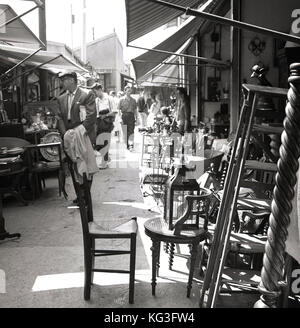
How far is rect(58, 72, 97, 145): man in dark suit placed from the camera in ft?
22.0

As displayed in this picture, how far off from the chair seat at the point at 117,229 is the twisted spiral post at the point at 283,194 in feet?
7.59

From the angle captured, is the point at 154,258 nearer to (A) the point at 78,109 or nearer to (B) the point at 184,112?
(A) the point at 78,109

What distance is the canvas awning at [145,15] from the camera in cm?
551

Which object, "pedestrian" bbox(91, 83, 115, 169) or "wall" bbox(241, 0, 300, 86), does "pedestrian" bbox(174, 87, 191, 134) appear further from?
"wall" bbox(241, 0, 300, 86)

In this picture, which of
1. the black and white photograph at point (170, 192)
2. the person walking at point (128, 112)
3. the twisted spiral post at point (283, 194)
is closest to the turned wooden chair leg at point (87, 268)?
the black and white photograph at point (170, 192)

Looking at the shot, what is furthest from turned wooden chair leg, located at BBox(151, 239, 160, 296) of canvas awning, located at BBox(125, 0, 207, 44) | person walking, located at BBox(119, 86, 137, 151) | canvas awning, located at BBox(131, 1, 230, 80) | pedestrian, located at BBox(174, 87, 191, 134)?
person walking, located at BBox(119, 86, 137, 151)

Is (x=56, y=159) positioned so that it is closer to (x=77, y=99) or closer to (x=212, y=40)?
(x=77, y=99)

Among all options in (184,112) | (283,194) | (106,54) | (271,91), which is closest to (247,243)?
(271,91)

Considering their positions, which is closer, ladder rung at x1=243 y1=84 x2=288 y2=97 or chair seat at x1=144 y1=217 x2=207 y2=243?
ladder rung at x1=243 y1=84 x2=288 y2=97

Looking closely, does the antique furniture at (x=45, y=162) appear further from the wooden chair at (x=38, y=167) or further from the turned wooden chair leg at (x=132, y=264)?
the turned wooden chair leg at (x=132, y=264)

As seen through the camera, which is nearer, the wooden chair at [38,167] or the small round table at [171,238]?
the small round table at [171,238]

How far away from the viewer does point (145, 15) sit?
629 cm

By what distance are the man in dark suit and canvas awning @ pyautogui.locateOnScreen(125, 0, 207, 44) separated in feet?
4.27

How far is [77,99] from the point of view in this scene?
22.1 feet
